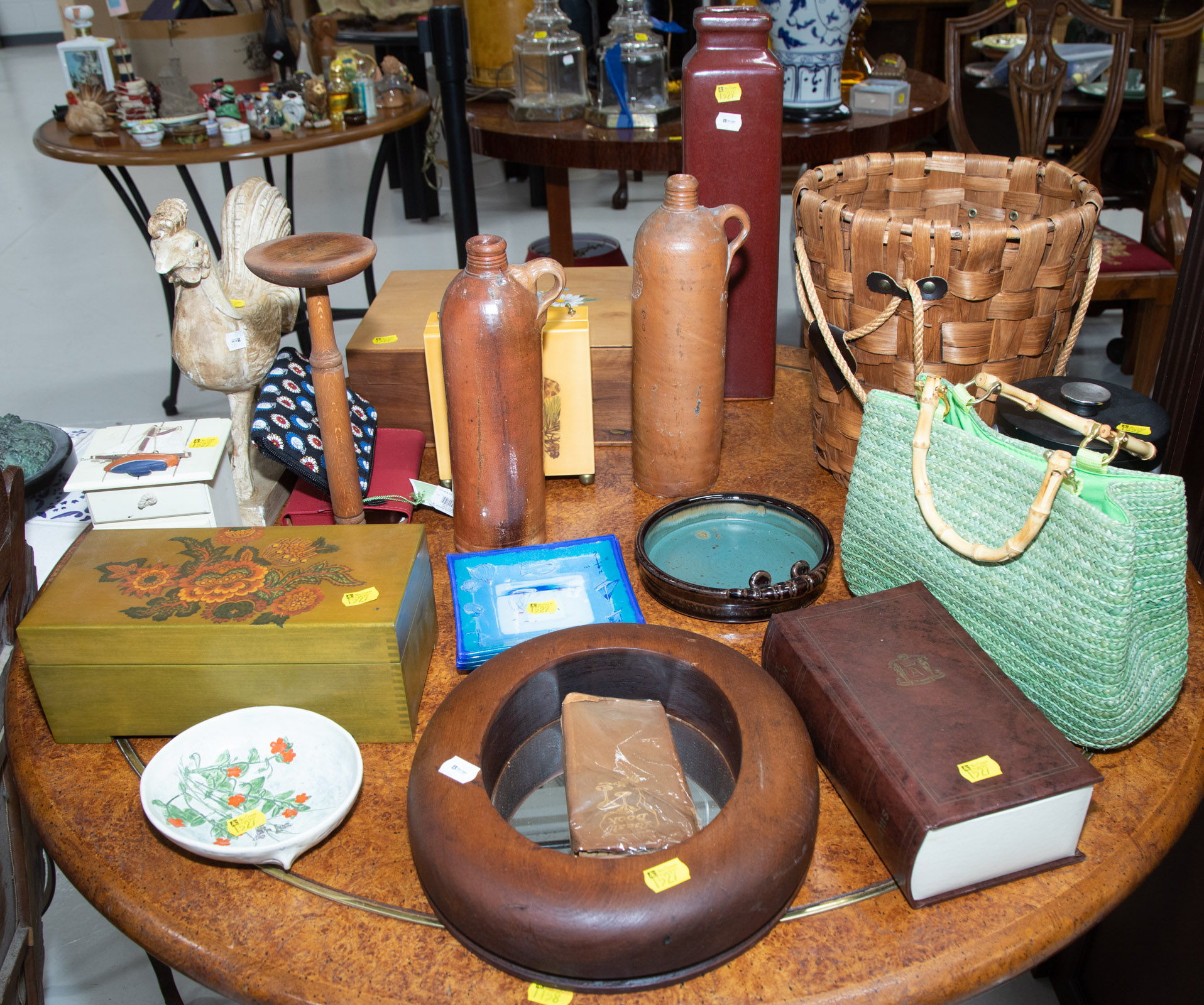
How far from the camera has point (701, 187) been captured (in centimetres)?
136

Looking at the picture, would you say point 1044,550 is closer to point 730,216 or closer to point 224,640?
point 730,216

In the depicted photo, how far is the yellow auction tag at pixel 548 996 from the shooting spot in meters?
0.70

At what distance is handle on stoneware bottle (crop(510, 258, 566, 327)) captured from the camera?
1.07 metres

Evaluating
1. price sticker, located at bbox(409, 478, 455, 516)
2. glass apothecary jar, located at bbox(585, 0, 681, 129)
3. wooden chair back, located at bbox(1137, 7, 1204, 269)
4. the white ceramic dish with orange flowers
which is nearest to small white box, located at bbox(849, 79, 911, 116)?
glass apothecary jar, located at bbox(585, 0, 681, 129)

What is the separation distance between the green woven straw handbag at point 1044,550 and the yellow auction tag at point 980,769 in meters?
0.14

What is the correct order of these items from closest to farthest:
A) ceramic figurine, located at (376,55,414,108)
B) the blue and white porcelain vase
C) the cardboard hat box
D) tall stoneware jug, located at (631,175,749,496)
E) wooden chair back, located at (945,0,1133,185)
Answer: tall stoneware jug, located at (631,175,749,496) → the blue and white porcelain vase → wooden chair back, located at (945,0,1133,185) → ceramic figurine, located at (376,55,414,108) → the cardboard hat box

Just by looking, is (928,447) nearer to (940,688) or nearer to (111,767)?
(940,688)

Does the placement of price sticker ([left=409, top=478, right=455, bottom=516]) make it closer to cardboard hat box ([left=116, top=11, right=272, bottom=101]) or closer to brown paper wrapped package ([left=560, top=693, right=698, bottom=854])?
brown paper wrapped package ([left=560, top=693, right=698, bottom=854])

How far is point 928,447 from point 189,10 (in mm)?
4116

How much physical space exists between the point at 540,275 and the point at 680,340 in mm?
189

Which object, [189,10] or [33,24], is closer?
[189,10]

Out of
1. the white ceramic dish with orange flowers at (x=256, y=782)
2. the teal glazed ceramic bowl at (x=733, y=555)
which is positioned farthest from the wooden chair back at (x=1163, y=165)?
the white ceramic dish with orange flowers at (x=256, y=782)

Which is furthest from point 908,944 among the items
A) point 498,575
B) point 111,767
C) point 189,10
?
point 189,10

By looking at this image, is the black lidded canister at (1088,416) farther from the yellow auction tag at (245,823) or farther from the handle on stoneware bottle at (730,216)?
the yellow auction tag at (245,823)
